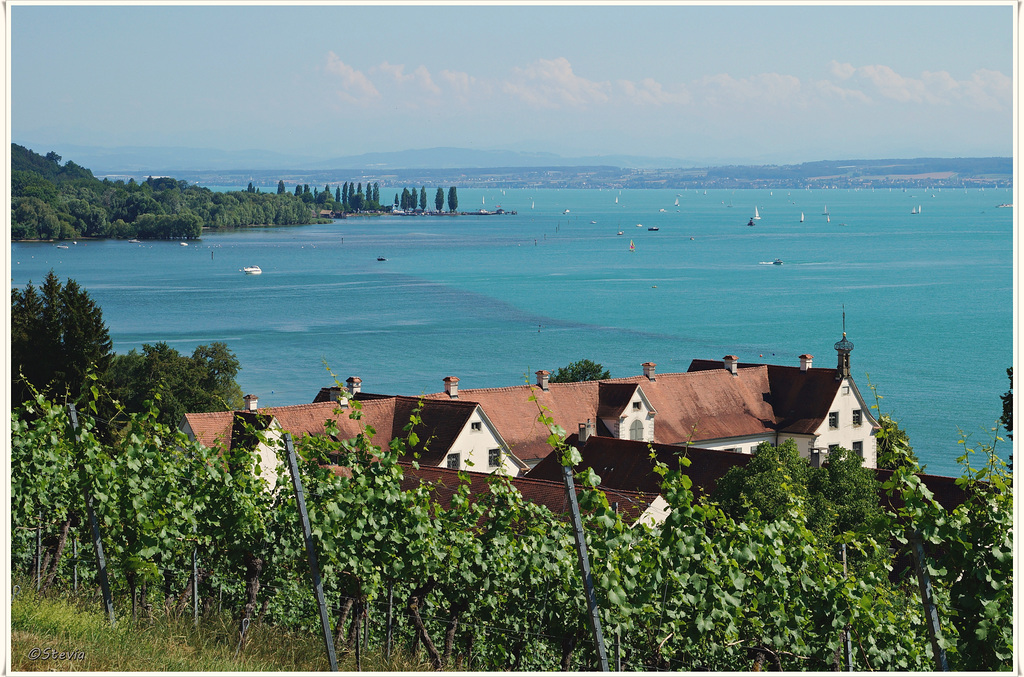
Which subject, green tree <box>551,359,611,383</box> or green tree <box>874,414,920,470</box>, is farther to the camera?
green tree <box>551,359,611,383</box>

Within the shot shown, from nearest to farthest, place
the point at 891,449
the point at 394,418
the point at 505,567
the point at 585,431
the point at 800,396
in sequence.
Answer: the point at 891,449 → the point at 505,567 → the point at 394,418 → the point at 585,431 → the point at 800,396

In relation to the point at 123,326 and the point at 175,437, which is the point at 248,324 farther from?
the point at 175,437

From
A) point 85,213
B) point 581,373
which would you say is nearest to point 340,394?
point 581,373

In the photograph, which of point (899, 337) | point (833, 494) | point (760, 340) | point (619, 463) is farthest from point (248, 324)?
point (833, 494)

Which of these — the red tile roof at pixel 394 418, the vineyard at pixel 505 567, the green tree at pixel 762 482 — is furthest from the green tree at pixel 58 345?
the vineyard at pixel 505 567

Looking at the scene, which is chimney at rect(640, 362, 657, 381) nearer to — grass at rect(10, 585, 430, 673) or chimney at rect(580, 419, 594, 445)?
chimney at rect(580, 419, 594, 445)

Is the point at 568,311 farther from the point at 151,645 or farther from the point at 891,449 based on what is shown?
the point at 151,645

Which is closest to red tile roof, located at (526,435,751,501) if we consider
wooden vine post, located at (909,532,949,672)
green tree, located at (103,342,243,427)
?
wooden vine post, located at (909,532,949,672)
